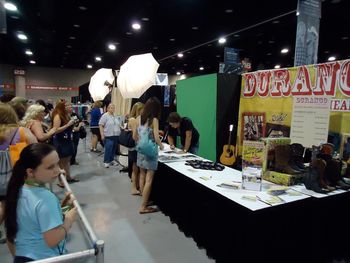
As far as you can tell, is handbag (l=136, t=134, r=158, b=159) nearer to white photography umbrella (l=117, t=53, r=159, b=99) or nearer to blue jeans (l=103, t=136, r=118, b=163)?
white photography umbrella (l=117, t=53, r=159, b=99)

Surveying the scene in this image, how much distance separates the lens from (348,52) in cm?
964

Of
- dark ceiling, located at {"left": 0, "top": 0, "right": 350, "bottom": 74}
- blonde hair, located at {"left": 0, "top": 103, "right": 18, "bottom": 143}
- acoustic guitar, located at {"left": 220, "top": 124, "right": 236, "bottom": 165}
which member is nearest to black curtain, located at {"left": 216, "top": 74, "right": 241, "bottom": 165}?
acoustic guitar, located at {"left": 220, "top": 124, "right": 236, "bottom": 165}

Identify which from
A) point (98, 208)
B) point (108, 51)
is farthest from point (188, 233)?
point (108, 51)

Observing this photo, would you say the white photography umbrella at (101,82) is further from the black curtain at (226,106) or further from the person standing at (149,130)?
the person standing at (149,130)

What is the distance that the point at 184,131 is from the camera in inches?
157

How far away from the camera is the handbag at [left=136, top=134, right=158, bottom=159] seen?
317 centimetres

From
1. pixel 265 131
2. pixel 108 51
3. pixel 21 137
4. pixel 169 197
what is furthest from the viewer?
pixel 108 51

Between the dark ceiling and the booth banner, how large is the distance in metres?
2.03

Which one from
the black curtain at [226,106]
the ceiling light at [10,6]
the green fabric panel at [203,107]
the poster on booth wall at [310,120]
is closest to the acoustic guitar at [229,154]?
the black curtain at [226,106]

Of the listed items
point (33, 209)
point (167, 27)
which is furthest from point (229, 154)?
point (167, 27)

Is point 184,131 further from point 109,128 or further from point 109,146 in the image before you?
point 109,146

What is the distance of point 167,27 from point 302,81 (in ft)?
15.4

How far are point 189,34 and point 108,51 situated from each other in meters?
4.06

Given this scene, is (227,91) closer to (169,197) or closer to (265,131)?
(265,131)
